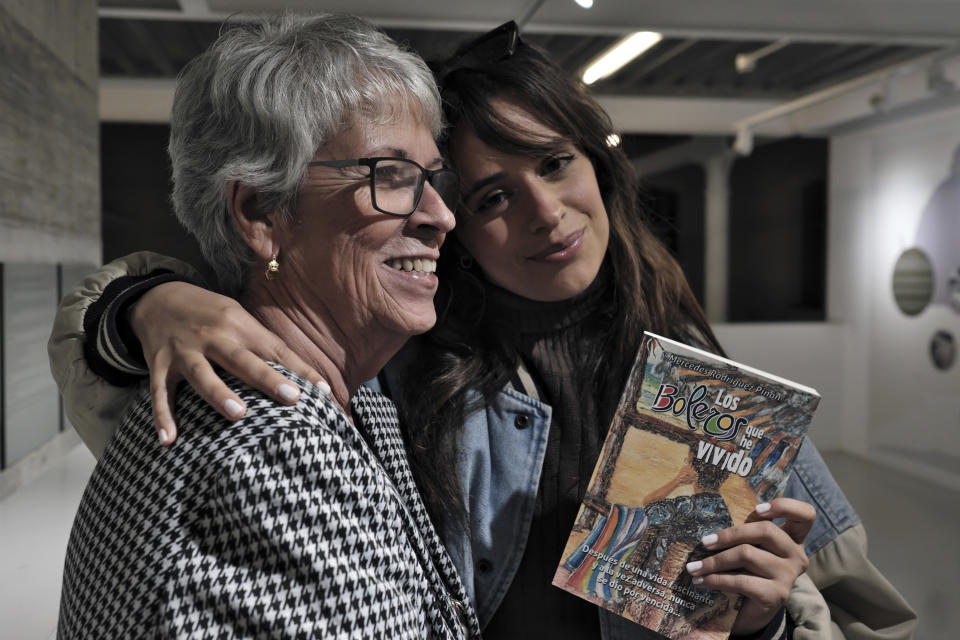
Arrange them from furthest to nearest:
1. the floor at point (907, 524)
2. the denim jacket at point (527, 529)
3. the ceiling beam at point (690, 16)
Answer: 1. the ceiling beam at point (690, 16)
2. the floor at point (907, 524)
3. the denim jacket at point (527, 529)

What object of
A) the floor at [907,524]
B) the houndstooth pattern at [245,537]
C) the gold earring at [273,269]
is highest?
Result: the gold earring at [273,269]

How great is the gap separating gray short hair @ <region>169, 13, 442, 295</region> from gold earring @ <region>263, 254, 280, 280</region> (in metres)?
0.04

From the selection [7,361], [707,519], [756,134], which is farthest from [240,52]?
[756,134]

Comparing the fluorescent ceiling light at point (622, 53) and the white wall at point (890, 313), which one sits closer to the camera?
the white wall at point (890, 313)

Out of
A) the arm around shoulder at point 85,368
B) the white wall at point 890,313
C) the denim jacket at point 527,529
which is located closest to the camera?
the arm around shoulder at point 85,368

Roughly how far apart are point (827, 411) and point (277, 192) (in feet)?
11.6

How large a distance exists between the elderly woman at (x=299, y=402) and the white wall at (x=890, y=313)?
3162 mm

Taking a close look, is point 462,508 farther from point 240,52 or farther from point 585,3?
point 585,3

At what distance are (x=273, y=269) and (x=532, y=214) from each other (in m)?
0.49

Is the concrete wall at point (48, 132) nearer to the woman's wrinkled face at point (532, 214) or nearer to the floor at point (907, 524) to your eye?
the floor at point (907, 524)

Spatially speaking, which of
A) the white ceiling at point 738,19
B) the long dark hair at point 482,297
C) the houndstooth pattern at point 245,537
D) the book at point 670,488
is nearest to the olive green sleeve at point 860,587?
the book at point 670,488

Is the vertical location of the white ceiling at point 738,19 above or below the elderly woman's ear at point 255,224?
above

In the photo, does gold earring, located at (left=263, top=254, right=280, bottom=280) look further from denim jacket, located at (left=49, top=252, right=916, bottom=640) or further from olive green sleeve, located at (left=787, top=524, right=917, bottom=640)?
olive green sleeve, located at (left=787, top=524, right=917, bottom=640)

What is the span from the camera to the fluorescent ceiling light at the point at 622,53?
12.0 ft
